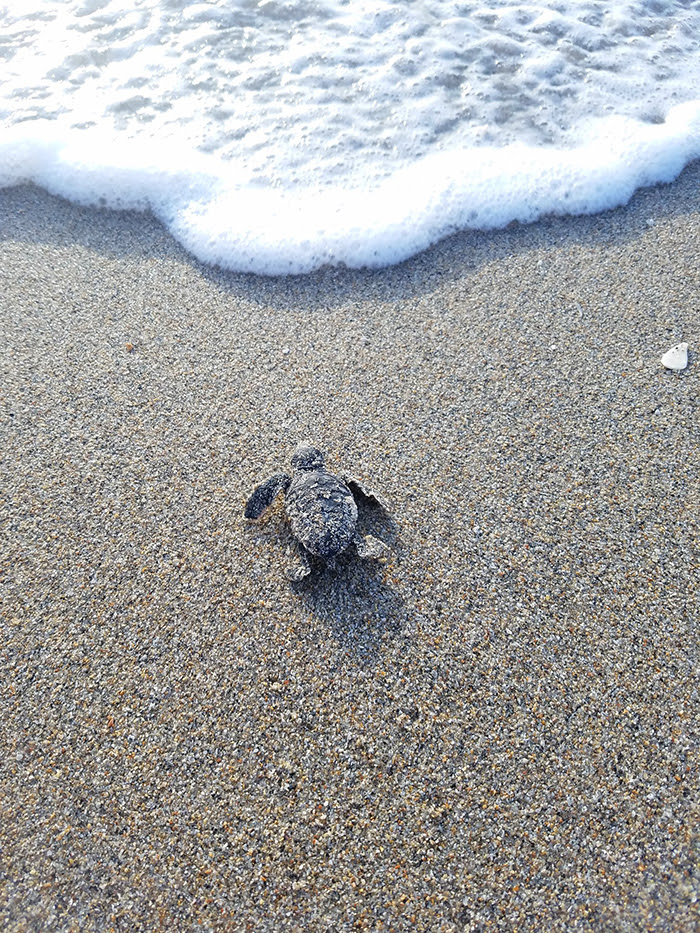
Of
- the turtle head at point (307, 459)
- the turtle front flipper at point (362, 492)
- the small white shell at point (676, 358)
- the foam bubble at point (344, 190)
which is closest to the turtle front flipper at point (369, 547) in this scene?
the turtle front flipper at point (362, 492)

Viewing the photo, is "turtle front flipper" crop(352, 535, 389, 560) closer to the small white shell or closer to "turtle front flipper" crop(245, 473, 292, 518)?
"turtle front flipper" crop(245, 473, 292, 518)

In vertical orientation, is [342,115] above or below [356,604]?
above

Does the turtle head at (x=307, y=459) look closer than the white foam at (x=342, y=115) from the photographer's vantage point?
Yes

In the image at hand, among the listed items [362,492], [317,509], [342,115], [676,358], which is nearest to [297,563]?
[317,509]

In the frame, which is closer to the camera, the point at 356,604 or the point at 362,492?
the point at 356,604

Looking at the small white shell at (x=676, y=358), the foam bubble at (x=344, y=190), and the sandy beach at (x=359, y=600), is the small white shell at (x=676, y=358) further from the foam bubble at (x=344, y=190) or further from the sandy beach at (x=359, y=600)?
the foam bubble at (x=344, y=190)

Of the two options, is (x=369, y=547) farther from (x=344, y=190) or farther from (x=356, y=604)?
(x=344, y=190)

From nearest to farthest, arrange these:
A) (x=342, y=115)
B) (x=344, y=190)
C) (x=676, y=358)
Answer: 1. (x=676, y=358)
2. (x=344, y=190)
3. (x=342, y=115)
